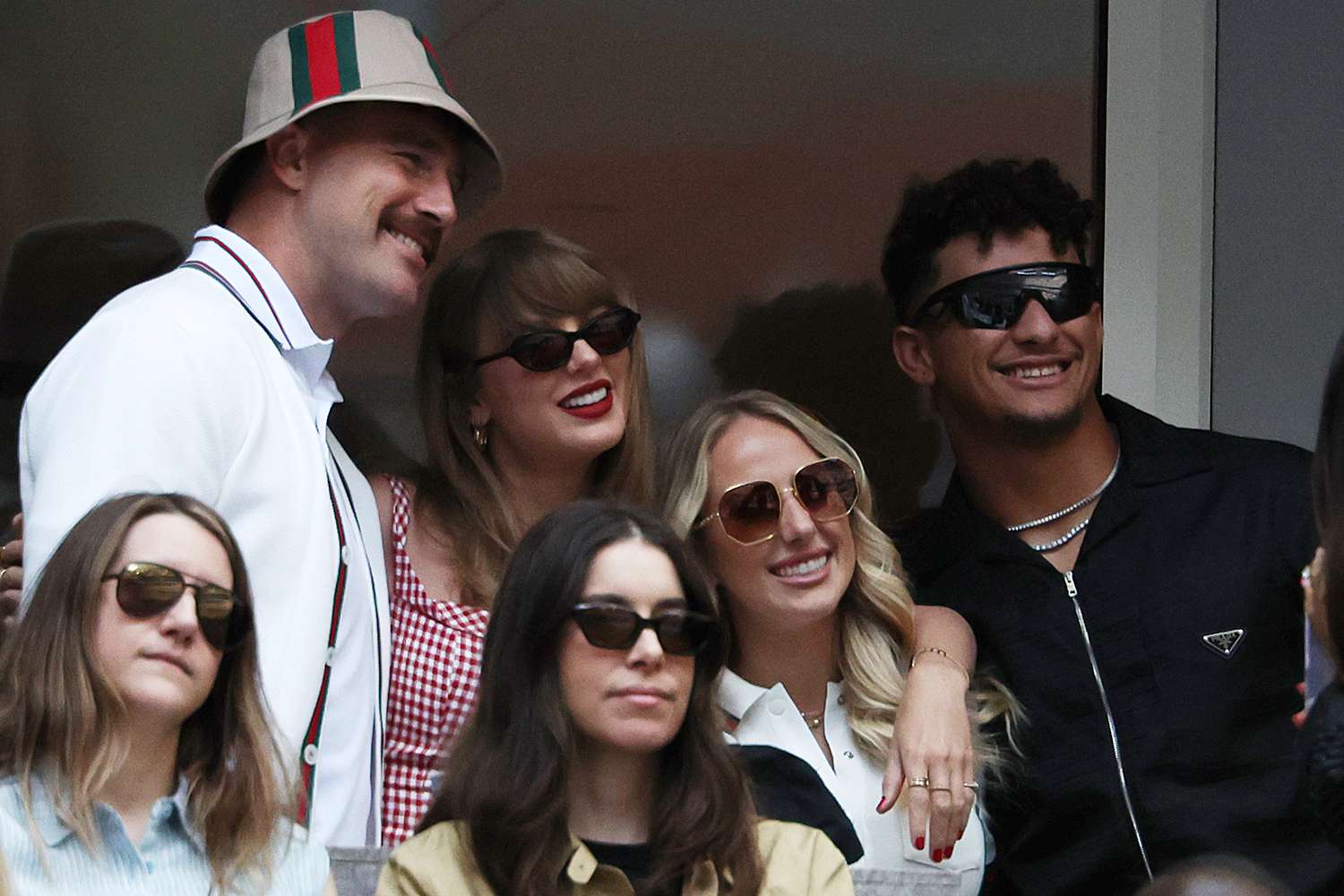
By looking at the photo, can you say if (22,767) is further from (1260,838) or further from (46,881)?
(1260,838)

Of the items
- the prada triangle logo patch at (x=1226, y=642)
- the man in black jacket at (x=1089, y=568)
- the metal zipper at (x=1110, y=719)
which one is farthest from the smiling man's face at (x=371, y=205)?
the prada triangle logo patch at (x=1226, y=642)

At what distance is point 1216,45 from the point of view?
440cm

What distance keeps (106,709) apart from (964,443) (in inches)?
76.3

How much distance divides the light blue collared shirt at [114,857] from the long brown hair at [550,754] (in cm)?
27

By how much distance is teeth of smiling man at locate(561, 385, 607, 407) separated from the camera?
3443 millimetres

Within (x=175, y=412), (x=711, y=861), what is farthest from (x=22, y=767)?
(x=711, y=861)

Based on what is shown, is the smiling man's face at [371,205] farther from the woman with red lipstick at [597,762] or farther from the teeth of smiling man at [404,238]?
the woman with red lipstick at [597,762]

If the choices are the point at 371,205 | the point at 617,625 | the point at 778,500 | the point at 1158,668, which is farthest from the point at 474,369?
the point at 1158,668

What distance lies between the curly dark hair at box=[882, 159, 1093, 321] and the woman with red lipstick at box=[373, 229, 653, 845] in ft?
2.30

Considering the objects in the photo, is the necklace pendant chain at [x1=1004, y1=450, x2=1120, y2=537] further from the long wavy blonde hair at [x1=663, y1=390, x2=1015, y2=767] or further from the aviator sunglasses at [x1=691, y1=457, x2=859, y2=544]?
the aviator sunglasses at [x1=691, y1=457, x2=859, y2=544]

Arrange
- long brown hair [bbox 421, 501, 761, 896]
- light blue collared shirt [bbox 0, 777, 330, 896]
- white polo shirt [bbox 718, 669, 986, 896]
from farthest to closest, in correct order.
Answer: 1. white polo shirt [bbox 718, 669, 986, 896]
2. long brown hair [bbox 421, 501, 761, 896]
3. light blue collared shirt [bbox 0, 777, 330, 896]

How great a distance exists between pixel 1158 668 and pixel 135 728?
5.90 feet

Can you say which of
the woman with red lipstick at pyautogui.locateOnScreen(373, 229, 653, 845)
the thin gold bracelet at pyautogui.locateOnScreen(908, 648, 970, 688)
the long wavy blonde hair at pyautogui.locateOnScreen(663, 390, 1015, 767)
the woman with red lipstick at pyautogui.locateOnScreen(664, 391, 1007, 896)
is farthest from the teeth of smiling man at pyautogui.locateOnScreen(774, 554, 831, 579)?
the woman with red lipstick at pyautogui.locateOnScreen(373, 229, 653, 845)

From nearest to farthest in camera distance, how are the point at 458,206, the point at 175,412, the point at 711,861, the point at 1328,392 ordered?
the point at 1328,392
the point at 711,861
the point at 175,412
the point at 458,206
